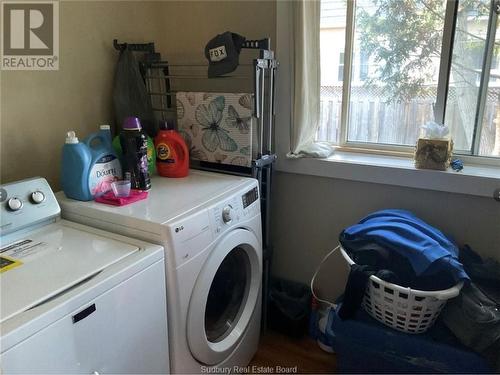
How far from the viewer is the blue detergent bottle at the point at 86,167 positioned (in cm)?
133

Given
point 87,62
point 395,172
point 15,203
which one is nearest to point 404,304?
point 395,172

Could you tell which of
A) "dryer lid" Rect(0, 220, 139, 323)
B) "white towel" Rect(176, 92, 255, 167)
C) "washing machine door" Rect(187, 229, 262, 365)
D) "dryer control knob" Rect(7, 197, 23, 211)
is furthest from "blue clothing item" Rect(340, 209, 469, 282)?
"dryer control knob" Rect(7, 197, 23, 211)

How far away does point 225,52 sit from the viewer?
5.14 feet

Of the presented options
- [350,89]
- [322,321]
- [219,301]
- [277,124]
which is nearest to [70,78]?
[277,124]

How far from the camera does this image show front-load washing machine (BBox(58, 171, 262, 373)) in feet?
3.80

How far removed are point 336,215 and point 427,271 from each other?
61 cm

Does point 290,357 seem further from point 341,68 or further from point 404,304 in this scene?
point 341,68

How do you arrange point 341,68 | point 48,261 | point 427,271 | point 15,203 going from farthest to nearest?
point 341,68 → point 427,271 → point 15,203 → point 48,261

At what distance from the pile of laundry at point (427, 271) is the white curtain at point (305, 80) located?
49cm

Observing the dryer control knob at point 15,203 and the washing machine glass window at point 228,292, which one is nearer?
the dryer control knob at point 15,203

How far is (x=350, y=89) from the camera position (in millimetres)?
1813

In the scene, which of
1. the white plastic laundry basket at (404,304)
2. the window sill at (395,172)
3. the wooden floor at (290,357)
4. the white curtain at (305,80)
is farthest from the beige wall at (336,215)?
the white plastic laundry basket at (404,304)

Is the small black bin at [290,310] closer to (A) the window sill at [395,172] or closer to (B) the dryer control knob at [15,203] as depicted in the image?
(A) the window sill at [395,172]

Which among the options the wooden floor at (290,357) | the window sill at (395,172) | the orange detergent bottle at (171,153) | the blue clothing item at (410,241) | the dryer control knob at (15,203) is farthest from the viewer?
the wooden floor at (290,357)
